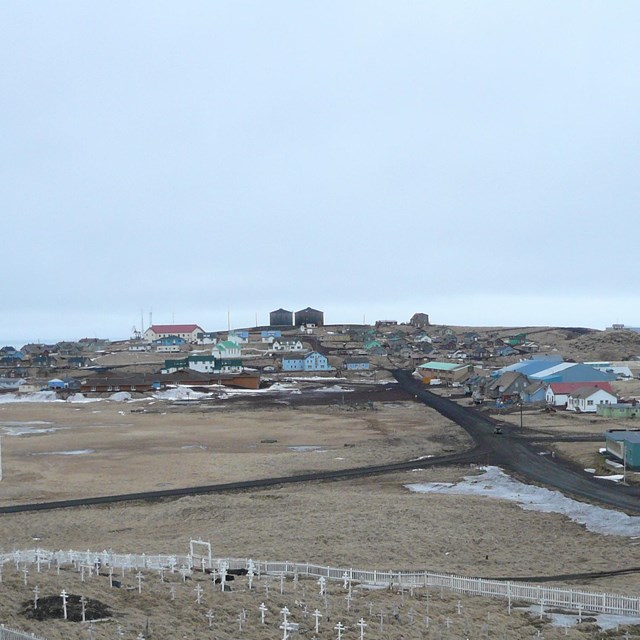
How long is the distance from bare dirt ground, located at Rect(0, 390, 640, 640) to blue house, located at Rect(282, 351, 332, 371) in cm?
5983

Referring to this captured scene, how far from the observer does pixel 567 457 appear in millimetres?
44906

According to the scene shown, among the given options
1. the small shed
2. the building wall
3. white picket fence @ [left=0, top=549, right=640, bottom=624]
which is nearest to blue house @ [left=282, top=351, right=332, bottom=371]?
the building wall

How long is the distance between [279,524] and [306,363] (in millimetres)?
98504

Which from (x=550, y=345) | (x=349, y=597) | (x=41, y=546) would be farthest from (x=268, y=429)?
(x=550, y=345)

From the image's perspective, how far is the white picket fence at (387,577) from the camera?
1725 centimetres

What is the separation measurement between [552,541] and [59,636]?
61.8ft

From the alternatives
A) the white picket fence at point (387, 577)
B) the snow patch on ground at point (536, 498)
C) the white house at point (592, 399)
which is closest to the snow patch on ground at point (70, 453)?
the snow patch on ground at point (536, 498)

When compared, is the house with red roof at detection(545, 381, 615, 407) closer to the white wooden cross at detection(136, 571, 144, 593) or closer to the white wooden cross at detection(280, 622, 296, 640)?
the white wooden cross at detection(136, 571, 144, 593)

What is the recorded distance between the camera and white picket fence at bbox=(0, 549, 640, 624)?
17250mm

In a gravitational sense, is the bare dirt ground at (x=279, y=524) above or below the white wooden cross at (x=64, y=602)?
below

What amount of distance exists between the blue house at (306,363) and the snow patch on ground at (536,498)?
85888mm

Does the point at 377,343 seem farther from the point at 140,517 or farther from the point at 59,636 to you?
the point at 59,636

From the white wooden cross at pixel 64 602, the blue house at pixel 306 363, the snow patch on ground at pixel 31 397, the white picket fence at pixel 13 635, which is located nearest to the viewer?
the white picket fence at pixel 13 635

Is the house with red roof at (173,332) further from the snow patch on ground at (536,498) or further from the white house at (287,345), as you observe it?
the snow patch on ground at (536,498)
